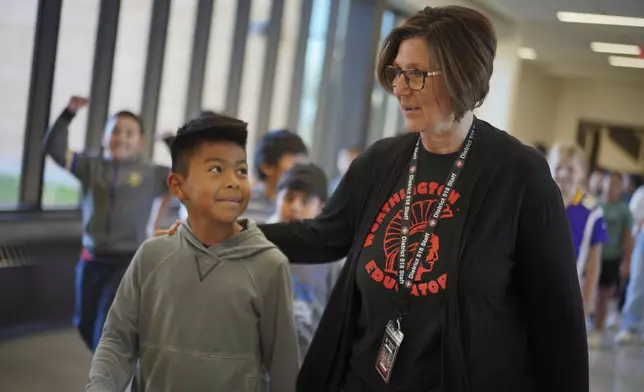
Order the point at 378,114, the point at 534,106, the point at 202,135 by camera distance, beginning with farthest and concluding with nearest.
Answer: the point at 534,106 < the point at 378,114 < the point at 202,135

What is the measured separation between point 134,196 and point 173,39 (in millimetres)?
3779

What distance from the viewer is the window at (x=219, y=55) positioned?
936 centimetres

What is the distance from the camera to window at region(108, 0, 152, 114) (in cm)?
791

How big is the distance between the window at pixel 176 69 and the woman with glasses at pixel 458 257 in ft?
22.0

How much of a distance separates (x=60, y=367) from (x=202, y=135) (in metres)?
3.96

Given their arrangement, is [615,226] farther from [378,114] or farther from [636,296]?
[378,114]

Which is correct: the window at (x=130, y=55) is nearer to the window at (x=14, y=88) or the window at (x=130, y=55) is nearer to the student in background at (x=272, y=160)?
the window at (x=14, y=88)

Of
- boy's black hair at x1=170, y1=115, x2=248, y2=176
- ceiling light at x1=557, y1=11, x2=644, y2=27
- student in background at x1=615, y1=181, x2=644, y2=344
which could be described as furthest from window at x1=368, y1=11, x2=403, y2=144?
boy's black hair at x1=170, y1=115, x2=248, y2=176

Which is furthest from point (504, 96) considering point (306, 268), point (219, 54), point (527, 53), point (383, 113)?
point (306, 268)

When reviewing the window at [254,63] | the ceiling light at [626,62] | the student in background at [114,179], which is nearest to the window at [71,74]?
the student in background at [114,179]

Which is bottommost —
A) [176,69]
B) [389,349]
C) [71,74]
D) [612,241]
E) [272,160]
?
[612,241]

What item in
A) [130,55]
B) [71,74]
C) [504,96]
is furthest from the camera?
[504,96]

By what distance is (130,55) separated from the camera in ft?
26.8

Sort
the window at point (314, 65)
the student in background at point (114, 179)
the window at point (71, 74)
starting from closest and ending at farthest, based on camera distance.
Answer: the student in background at point (114, 179) < the window at point (71, 74) < the window at point (314, 65)
